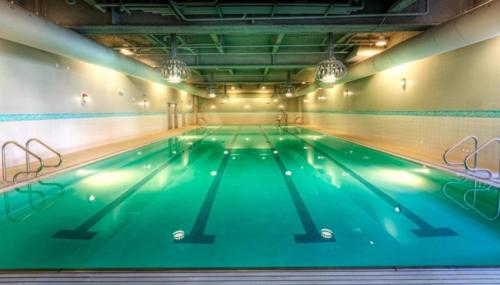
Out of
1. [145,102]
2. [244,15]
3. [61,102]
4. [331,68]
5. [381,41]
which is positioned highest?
[381,41]

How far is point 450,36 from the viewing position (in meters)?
4.72

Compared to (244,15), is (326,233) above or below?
below

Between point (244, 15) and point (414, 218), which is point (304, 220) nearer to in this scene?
point (414, 218)

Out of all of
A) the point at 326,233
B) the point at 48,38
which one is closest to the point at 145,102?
the point at 48,38

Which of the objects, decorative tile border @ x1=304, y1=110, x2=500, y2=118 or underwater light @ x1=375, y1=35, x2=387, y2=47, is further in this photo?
underwater light @ x1=375, y1=35, x2=387, y2=47

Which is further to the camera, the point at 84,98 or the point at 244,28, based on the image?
the point at 84,98

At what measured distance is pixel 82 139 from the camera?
762 centimetres

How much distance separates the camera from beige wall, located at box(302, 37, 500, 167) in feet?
17.0

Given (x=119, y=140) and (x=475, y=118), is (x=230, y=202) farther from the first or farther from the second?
(x=119, y=140)

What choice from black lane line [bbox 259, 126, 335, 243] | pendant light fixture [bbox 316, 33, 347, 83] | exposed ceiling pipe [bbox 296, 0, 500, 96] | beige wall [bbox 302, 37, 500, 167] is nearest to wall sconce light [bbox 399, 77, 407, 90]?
beige wall [bbox 302, 37, 500, 167]

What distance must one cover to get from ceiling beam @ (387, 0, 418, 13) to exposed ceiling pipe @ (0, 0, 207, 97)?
16.7 feet

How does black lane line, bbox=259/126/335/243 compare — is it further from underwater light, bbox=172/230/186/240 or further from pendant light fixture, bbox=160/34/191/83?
pendant light fixture, bbox=160/34/191/83

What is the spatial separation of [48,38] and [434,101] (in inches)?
278

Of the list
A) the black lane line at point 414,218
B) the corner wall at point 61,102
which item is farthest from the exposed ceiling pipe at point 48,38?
the black lane line at point 414,218
